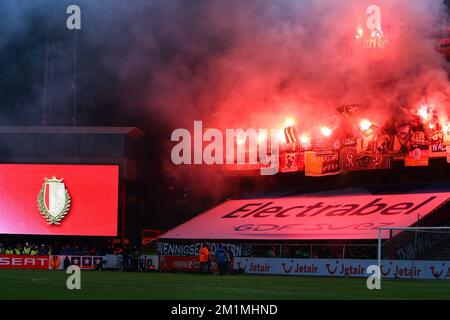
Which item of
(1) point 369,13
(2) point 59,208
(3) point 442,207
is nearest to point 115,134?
(2) point 59,208

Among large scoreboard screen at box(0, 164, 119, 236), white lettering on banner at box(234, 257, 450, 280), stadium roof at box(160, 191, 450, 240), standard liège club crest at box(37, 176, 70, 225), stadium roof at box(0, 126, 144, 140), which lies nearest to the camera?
white lettering on banner at box(234, 257, 450, 280)

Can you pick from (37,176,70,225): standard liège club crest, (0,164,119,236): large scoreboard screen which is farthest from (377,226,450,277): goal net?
(37,176,70,225): standard liège club crest

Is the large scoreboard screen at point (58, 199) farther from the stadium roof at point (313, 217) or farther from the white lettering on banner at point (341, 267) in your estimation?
the white lettering on banner at point (341, 267)

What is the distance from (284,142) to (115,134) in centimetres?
1581

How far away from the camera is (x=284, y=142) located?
54.2m

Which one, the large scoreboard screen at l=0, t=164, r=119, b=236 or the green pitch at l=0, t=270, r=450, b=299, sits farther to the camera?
the large scoreboard screen at l=0, t=164, r=119, b=236

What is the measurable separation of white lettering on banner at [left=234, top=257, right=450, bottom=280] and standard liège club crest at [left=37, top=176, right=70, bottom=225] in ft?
60.3

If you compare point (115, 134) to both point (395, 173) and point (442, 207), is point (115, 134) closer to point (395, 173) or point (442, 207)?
point (395, 173)

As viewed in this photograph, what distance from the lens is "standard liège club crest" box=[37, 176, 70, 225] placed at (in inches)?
2430

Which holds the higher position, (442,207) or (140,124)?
(140,124)

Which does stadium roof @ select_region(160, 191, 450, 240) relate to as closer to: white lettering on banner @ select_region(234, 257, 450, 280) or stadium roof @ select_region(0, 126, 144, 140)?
white lettering on banner @ select_region(234, 257, 450, 280)

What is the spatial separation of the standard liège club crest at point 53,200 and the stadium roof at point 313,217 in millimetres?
10106

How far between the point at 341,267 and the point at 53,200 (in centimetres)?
2528

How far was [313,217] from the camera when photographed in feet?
167
